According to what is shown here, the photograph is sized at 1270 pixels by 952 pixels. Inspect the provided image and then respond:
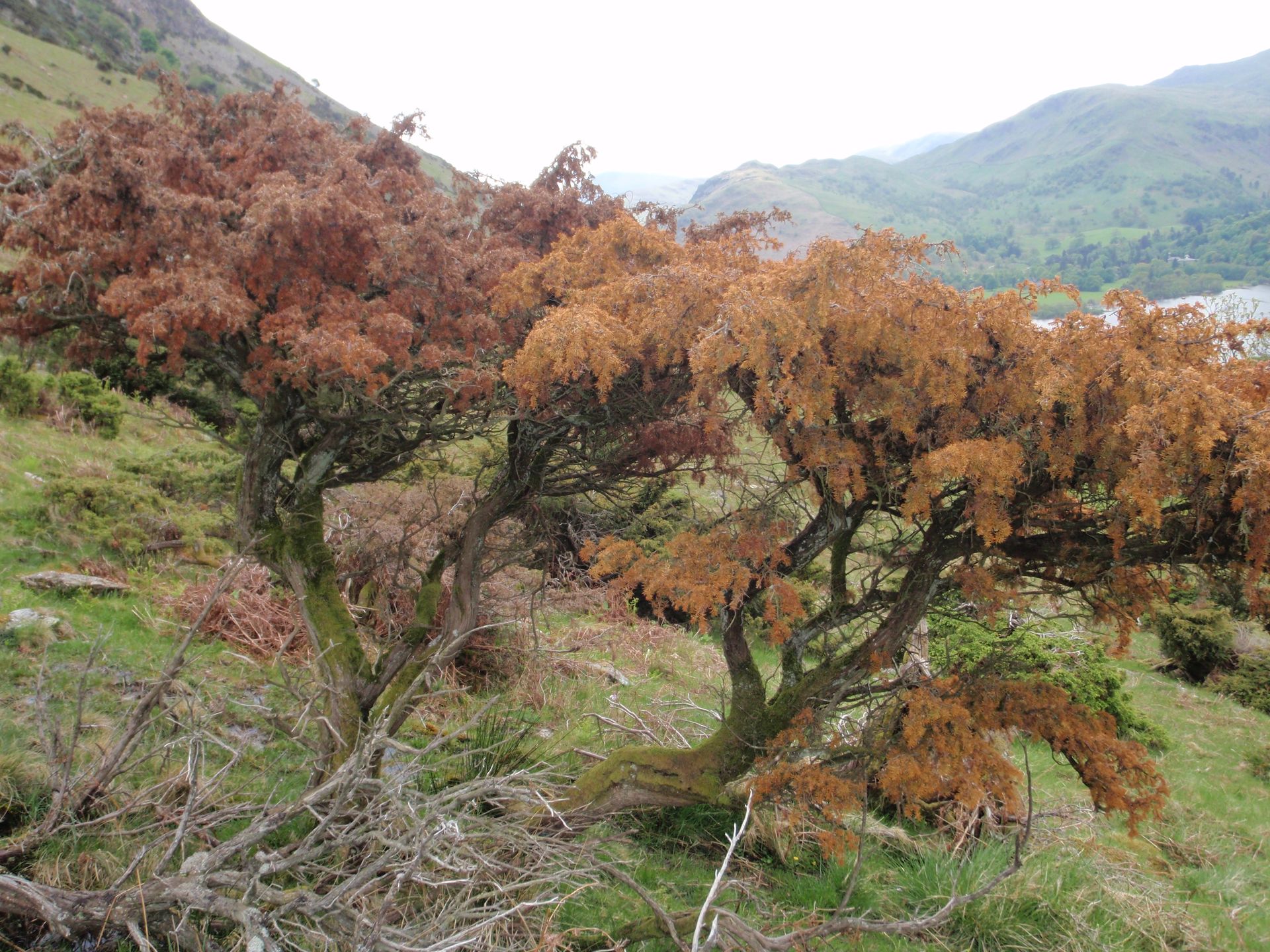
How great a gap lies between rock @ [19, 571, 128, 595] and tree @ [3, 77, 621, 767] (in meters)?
3.36

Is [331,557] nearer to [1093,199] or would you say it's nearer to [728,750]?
[728,750]

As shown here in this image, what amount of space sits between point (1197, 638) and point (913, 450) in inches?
564

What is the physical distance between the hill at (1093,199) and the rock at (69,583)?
77.5 metres

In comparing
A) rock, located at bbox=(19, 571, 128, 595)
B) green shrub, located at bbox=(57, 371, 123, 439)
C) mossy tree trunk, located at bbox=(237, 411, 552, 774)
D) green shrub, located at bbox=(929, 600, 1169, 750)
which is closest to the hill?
green shrub, located at bbox=(929, 600, 1169, 750)

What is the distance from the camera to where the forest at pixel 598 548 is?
334 centimetres

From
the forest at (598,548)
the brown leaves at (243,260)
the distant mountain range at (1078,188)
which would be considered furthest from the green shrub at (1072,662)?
the distant mountain range at (1078,188)

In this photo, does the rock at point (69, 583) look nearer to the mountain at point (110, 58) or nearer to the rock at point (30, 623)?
the rock at point (30, 623)

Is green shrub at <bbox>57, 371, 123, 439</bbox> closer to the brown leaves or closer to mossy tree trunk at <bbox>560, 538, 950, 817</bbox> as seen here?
the brown leaves

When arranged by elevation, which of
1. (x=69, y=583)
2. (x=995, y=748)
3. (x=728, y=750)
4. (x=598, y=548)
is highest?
(x=598, y=548)

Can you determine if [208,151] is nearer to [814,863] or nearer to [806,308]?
[806,308]

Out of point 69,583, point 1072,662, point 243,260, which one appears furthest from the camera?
point 1072,662

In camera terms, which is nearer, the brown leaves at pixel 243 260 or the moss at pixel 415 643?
→ the brown leaves at pixel 243 260

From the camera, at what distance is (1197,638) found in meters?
13.9

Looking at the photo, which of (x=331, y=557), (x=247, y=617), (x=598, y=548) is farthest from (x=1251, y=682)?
(x=247, y=617)
